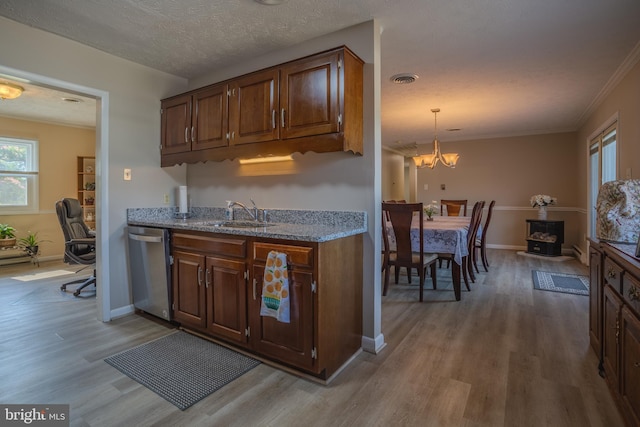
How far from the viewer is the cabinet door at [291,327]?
1.93 metres

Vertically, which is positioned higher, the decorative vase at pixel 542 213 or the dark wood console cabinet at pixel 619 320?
the decorative vase at pixel 542 213

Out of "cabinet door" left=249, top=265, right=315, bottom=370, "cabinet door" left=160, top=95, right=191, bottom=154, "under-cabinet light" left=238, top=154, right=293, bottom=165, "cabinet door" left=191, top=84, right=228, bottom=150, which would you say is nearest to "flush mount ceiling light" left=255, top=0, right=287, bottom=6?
"cabinet door" left=191, top=84, right=228, bottom=150

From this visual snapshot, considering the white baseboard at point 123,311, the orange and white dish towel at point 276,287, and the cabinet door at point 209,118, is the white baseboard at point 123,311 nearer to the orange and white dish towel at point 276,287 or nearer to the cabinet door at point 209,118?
the cabinet door at point 209,118

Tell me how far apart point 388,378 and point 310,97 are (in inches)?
75.1

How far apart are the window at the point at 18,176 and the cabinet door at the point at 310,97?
5.32 metres

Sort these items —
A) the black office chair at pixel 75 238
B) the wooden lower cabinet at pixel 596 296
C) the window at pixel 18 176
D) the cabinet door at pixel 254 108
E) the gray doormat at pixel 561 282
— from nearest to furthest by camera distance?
1. the wooden lower cabinet at pixel 596 296
2. the cabinet door at pixel 254 108
3. the black office chair at pixel 75 238
4. the gray doormat at pixel 561 282
5. the window at pixel 18 176

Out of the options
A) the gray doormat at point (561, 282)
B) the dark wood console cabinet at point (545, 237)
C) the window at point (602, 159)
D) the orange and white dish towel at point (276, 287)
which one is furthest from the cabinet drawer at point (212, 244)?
the dark wood console cabinet at point (545, 237)

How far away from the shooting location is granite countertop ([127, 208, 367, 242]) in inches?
80.3

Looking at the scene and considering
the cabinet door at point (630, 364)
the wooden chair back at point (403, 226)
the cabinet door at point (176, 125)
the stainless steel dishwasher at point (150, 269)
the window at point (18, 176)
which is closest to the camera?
the cabinet door at point (630, 364)

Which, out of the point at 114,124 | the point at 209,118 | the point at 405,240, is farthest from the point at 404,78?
the point at 114,124

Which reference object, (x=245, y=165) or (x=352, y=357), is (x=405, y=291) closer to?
(x=352, y=357)

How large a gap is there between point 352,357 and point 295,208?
4.03 feet

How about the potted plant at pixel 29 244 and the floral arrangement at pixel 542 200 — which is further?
the floral arrangement at pixel 542 200

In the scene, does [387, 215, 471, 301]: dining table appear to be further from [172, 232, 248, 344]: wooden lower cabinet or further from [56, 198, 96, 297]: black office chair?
[56, 198, 96, 297]: black office chair
